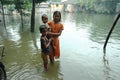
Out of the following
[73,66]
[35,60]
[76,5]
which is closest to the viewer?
[73,66]

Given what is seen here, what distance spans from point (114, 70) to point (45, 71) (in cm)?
220

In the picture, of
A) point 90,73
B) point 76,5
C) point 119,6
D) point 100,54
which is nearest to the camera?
point 90,73

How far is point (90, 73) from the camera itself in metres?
6.11

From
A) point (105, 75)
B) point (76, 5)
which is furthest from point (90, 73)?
point (76, 5)

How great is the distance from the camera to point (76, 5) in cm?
5969

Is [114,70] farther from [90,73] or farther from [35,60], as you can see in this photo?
[35,60]

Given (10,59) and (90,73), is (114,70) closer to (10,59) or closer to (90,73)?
(90,73)

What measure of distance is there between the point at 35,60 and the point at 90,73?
2249mm

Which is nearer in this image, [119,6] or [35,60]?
[35,60]

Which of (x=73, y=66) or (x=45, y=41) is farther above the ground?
(x=45, y=41)

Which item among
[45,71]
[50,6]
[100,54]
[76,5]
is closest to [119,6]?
[76,5]

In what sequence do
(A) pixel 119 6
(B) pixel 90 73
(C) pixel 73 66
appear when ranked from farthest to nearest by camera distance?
(A) pixel 119 6 < (C) pixel 73 66 < (B) pixel 90 73

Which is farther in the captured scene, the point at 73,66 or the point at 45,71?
the point at 73,66

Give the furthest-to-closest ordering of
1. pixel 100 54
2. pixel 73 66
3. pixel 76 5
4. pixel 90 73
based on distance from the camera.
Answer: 1. pixel 76 5
2. pixel 100 54
3. pixel 73 66
4. pixel 90 73
